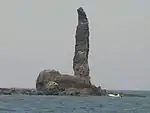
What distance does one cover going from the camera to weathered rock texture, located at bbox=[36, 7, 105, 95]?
130375mm

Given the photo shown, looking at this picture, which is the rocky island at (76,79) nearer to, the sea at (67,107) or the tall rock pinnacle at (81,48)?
the tall rock pinnacle at (81,48)

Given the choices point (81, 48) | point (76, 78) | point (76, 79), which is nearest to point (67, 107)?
point (76, 79)

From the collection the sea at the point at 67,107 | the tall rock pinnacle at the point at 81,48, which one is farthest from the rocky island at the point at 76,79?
the sea at the point at 67,107

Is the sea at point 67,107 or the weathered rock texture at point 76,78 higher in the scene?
the weathered rock texture at point 76,78

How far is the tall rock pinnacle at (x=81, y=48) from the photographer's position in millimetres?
139125

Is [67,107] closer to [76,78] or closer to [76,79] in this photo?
[76,79]

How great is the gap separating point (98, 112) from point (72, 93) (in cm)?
6680

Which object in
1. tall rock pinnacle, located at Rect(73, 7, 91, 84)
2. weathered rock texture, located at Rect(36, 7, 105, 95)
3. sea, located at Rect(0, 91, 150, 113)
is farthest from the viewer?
tall rock pinnacle, located at Rect(73, 7, 91, 84)

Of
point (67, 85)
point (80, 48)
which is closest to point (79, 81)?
point (67, 85)

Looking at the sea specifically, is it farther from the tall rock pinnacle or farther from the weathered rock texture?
the tall rock pinnacle

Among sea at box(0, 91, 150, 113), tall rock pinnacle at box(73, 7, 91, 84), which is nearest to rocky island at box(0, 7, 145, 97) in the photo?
tall rock pinnacle at box(73, 7, 91, 84)

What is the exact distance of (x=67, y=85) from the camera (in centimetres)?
13125

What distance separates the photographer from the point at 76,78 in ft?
438

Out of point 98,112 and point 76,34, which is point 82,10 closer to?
point 76,34
